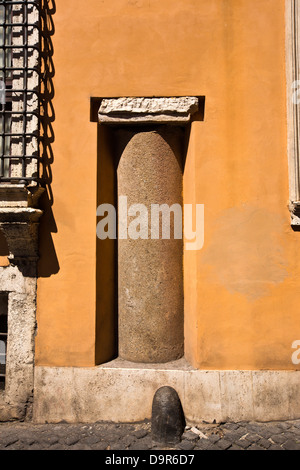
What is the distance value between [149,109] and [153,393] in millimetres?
2747


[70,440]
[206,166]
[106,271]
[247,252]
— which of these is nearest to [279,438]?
[247,252]

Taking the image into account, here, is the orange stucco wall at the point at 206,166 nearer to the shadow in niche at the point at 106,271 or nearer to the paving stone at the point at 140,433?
the shadow in niche at the point at 106,271

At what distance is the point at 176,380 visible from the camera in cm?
311

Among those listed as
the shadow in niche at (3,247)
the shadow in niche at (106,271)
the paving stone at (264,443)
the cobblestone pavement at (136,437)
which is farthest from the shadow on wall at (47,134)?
the paving stone at (264,443)

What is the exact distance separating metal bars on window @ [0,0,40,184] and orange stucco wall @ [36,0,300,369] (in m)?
0.20

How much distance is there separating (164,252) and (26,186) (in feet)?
4.94

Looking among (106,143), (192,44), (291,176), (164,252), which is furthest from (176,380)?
A: (192,44)

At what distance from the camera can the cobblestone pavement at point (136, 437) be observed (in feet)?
9.02

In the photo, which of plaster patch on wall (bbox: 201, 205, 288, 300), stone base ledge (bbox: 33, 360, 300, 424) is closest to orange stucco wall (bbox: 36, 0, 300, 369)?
plaster patch on wall (bbox: 201, 205, 288, 300)

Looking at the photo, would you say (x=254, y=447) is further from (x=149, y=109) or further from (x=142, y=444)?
(x=149, y=109)

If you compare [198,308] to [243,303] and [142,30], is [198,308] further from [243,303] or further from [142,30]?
[142,30]

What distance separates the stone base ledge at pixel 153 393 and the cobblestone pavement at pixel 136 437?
8 cm

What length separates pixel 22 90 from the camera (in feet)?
10.4

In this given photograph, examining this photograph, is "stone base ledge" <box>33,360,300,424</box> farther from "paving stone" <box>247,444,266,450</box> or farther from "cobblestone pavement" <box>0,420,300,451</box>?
"paving stone" <box>247,444,266,450</box>
